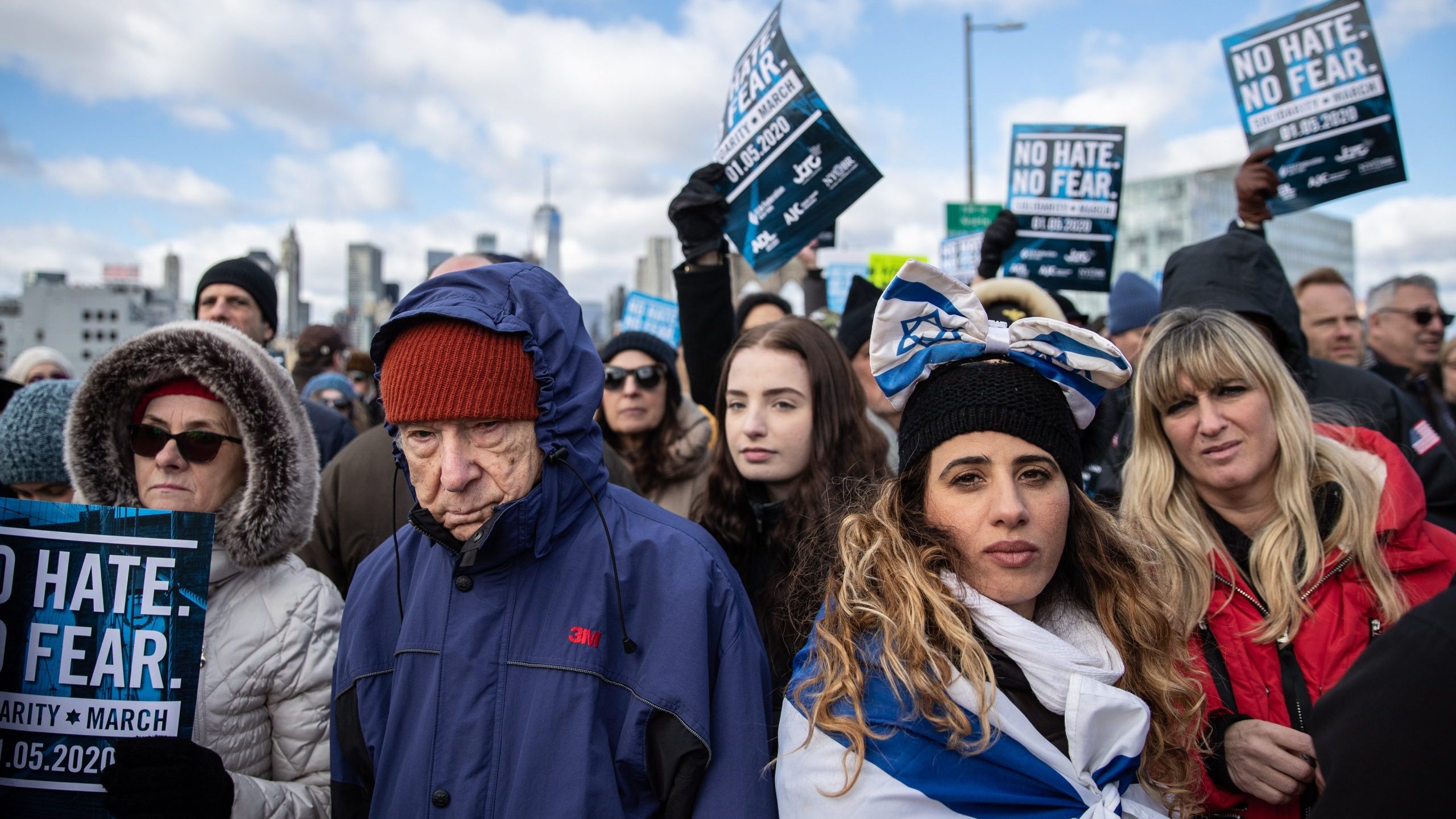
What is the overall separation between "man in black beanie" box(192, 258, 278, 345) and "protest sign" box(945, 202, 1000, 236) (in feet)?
34.9

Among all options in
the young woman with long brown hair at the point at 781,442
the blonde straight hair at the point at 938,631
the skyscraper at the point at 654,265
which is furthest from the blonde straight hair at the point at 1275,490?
the skyscraper at the point at 654,265

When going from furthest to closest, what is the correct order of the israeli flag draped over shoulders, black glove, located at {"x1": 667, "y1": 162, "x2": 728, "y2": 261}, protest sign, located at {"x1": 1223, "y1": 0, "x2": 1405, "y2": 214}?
protest sign, located at {"x1": 1223, "y1": 0, "x2": 1405, "y2": 214} < black glove, located at {"x1": 667, "y1": 162, "x2": 728, "y2": 261} < the israeli flag draped over shoulders

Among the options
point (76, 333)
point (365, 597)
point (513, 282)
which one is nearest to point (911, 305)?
point (513, 282)

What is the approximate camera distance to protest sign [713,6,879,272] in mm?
3900

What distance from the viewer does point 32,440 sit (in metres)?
3.14

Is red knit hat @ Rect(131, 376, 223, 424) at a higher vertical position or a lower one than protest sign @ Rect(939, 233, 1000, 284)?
lower

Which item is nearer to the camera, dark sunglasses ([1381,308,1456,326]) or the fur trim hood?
the fur trim hood

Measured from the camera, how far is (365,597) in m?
2.13

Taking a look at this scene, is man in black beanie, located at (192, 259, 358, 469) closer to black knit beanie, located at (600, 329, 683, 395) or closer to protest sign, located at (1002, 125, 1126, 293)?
black knit beanie, located at (600, 329, 683, 395)

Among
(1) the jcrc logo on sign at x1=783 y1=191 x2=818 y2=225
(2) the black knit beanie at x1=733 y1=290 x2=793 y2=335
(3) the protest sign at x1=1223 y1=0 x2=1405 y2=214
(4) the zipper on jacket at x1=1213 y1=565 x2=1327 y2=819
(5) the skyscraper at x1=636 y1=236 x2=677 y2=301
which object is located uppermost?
(5) the skyscraper at x1=636 y1=236 x2=677 y2=301

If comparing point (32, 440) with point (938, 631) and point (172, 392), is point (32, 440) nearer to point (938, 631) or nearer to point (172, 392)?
point (172, 392)

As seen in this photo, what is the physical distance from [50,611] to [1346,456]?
145 inches

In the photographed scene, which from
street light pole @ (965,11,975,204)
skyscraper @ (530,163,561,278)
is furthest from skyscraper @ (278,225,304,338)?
street light pole @ (965,11,975,204)

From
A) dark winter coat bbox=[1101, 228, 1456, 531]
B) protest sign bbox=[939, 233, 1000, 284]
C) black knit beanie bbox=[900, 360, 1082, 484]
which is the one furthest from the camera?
protest sign bbox=[939, 233, 1000, 284]
